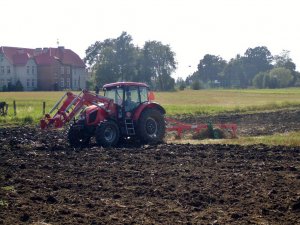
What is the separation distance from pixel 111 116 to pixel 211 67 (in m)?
154

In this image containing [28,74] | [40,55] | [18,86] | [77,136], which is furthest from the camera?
[40,55]

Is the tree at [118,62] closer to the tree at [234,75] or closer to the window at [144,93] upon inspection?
the tree at [234,75]

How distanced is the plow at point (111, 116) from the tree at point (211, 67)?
495ft

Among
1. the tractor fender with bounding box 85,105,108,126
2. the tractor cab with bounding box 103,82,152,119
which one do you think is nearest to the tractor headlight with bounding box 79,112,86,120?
the tractor fender with bounding box 85,105,108,126

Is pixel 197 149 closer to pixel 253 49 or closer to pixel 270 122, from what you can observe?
pixel 270 122

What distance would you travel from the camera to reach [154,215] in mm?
8523

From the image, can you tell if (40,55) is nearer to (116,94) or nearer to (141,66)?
(141,66)

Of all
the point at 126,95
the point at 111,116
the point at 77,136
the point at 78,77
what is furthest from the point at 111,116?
the point at 78,77

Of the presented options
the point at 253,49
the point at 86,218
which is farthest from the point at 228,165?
the point at 253,49

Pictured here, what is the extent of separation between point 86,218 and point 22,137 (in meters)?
14.3

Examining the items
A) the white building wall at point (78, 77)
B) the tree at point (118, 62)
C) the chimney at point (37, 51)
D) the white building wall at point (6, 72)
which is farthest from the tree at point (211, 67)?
the white building wall at point (6, 72)

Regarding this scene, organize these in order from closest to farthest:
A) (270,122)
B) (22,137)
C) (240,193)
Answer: (240,193) < (22,137) < (270,122)

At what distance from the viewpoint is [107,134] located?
1862 centimetres

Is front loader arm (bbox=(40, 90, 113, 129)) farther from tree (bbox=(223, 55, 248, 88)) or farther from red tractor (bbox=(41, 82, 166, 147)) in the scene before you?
tree (bbox=(223, 55, 248, 88))
